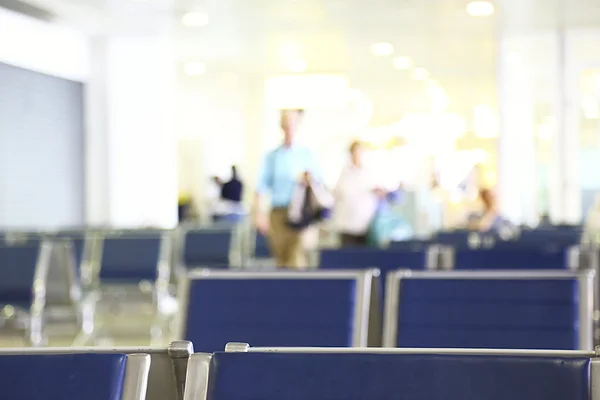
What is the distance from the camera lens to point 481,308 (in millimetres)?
2793

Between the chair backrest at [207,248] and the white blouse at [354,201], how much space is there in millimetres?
1517

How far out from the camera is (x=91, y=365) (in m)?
1.48

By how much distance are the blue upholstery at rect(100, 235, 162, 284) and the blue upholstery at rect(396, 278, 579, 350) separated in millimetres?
5596

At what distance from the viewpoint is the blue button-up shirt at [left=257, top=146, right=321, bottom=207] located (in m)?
7.02

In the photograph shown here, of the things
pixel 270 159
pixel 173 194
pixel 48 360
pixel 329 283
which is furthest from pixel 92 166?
pixel 48 360

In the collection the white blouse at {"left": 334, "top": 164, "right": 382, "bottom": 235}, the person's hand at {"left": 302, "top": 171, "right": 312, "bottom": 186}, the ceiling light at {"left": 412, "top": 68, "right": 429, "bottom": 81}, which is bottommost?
the white blouse at {"left": 334, "top": 164, "right": 382, "bottom": 235}

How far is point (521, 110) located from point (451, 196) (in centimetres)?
1658

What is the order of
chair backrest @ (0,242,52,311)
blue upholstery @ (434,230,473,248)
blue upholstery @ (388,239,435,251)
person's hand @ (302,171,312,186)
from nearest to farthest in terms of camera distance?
blue upholstery @ (388,239,435,251)
blue upholstery @ (434,230,473,248)
chair backrest @ (0,242,52,311)
person's hand @ (302,171,312,186)

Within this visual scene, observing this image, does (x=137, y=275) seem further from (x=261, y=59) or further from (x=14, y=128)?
(x=261, y=59)

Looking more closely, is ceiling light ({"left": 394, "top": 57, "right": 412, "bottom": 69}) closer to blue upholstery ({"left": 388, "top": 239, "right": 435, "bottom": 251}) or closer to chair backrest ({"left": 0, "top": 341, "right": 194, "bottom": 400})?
blue upholstery ({"left": 388, "top": 239, "right": 435, "bottom": 251})

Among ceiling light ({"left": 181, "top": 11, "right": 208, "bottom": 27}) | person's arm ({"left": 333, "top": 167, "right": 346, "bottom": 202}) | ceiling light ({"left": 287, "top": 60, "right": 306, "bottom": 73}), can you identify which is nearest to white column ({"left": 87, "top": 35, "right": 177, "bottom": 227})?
ceiling light ({"left": 181, "top": 11, "right": 208, "bottom": 27})

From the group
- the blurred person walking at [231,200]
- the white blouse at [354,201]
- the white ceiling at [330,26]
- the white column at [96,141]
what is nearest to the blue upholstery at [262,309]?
the white blouse at [354,201]

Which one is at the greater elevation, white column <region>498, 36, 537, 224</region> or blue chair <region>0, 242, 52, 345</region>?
white column <region>498, 36, 537, 224</region>

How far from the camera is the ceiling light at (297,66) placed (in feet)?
51.5
